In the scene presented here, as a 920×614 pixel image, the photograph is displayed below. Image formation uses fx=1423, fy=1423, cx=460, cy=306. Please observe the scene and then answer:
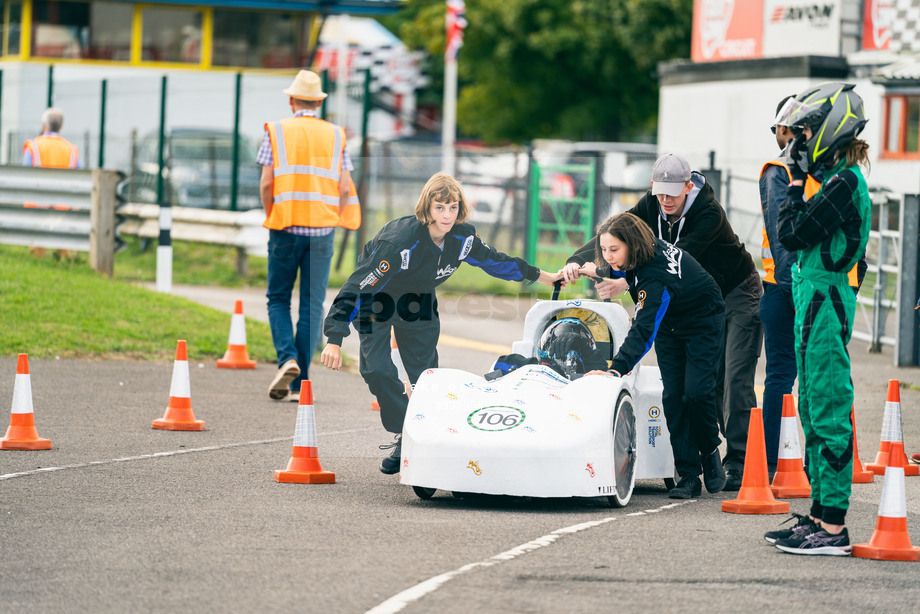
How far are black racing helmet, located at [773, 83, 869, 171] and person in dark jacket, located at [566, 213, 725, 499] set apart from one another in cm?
146

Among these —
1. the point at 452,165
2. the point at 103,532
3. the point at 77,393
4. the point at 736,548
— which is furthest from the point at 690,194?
the point at 452,165

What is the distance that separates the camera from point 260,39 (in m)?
33.7

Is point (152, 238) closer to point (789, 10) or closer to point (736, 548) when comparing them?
point (789, 10)

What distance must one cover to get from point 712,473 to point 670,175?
5.66 ft

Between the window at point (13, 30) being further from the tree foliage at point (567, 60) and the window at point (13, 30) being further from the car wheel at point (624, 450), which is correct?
the car wheel at point (624, 450)

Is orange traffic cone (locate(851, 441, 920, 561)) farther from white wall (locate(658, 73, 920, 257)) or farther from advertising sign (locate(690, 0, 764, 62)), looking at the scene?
advertising sign (locate(690, 0, 764, 62))

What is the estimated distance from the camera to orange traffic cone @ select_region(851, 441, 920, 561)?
628 centimetres

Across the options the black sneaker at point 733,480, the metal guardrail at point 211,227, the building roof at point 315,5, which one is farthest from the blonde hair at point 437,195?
the building roof at point 315,5

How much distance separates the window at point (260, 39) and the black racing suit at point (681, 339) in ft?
88.1

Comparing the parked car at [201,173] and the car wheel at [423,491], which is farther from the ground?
the parked car at [201,173]

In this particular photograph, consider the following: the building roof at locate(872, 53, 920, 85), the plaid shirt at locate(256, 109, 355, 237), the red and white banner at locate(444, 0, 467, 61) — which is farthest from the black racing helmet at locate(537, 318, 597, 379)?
the red and white banner at locate(444, 0, 467, 61)

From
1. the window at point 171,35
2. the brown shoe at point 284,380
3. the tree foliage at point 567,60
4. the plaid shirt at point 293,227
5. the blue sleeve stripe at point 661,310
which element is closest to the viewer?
the blue sleeve stripe at point 661,310

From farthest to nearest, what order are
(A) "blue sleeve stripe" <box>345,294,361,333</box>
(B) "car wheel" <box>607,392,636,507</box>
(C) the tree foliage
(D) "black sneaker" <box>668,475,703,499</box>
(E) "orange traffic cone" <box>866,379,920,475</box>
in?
(C) the tree foliage
(E) "orange traffic cone" <box>866,379,920,475</box>
(A) "blue sleeve stripe" <box>345,294,361,333</box>
(D) "black sneaker" <box>668,475,703,499</box>
(B) "car wheel" <box>607,392,636,507</box>

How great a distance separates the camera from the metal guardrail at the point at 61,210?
17.2 meters
